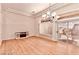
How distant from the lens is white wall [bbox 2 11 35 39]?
1.49m

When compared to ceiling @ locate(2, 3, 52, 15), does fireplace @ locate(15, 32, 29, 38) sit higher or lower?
lower

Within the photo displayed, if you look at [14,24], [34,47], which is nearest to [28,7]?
[14,24]

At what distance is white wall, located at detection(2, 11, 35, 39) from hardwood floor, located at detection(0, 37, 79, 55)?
0.25ft

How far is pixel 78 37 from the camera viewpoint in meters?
1.50

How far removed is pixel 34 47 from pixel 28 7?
424 millimetres

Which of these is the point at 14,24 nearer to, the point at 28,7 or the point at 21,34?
the point at 21,34

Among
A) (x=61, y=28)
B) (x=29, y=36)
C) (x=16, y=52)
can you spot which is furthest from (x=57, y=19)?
(x=16, y=52)

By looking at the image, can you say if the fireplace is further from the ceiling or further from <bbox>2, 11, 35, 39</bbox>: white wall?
the ceiling

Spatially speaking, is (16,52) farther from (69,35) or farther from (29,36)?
(69,35)

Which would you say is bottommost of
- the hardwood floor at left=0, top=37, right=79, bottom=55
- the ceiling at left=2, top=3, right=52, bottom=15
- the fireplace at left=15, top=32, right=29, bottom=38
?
the hardwood floor at left=0, top=37, right=79, bottom=55

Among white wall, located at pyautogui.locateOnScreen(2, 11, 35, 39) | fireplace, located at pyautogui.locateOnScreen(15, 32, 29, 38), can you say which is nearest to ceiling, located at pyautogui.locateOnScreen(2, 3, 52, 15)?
white wall, located at pyautogui.locateOnScreen(2, 11, 35, 39)

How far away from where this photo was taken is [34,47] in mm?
1512

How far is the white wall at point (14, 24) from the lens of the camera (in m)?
1.49

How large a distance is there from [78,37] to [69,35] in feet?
0.30
